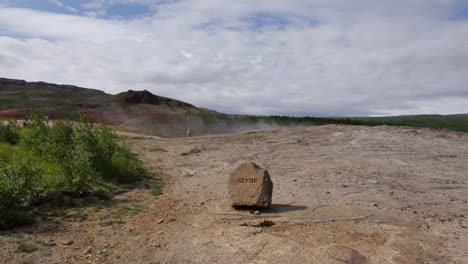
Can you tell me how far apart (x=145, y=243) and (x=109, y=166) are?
443 centimetres

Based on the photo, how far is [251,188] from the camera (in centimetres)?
841

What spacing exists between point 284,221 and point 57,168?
4.90 meters

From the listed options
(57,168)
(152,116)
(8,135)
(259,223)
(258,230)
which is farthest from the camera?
(152,116)

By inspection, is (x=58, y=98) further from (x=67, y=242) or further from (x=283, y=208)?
(x=67, y=242)

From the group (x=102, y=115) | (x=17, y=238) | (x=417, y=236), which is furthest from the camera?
(x=102, y=115)

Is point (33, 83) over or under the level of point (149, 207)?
over

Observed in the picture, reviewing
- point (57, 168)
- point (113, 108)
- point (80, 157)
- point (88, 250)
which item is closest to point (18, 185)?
point (88, 250)

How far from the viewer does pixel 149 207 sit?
29.6ft

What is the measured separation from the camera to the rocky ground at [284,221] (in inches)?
256

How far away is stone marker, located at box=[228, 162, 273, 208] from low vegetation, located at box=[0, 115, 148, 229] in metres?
2.52

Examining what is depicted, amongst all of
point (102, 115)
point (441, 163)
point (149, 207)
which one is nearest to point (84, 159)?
point (149, 207)

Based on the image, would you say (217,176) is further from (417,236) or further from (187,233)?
(417,236)

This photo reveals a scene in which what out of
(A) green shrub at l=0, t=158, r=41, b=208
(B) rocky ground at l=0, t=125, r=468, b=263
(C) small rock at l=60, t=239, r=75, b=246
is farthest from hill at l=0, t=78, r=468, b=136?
(C) small rock at l=60, t=239, r=75, b=246

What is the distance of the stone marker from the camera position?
8.35 m
